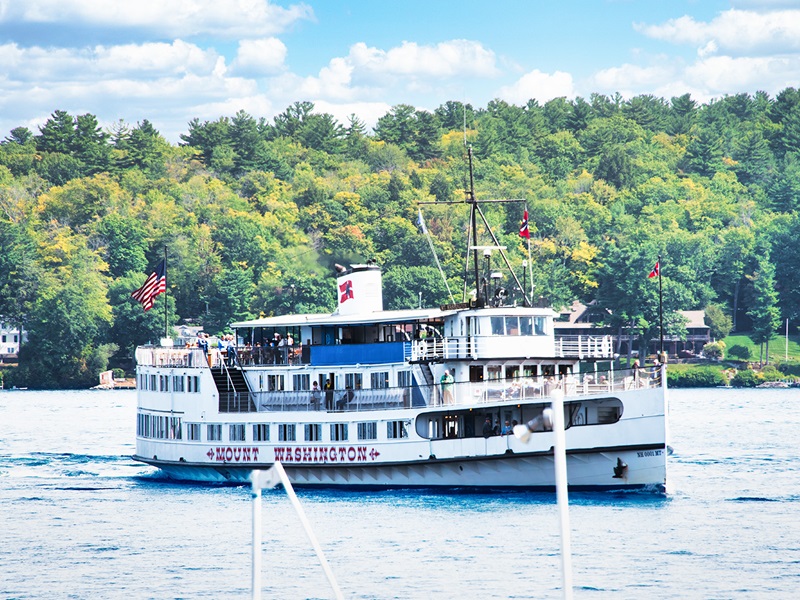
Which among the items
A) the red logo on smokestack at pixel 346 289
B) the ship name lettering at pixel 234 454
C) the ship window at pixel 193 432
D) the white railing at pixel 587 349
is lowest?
the ship name lettering at pixel 234 454

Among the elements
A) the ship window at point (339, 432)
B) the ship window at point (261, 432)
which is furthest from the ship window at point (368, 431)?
the ship window at point (261, 432)

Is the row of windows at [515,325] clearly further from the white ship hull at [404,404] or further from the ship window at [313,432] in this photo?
the ship window at [313,432]

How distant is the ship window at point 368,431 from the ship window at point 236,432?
16.4 ft

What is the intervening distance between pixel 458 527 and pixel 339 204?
495 ft

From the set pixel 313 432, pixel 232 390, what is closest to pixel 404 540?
pixel 313 432

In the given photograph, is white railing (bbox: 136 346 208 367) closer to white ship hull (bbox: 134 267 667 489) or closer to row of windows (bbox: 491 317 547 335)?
white ship hull (bbox: 134 267 667 489)

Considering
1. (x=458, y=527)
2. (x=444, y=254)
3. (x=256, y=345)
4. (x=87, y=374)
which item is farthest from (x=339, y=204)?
(x=458, y=527)

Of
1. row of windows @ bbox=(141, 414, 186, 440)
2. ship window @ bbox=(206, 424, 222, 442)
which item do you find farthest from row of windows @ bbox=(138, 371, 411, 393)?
ship window @ bbox=(206, 424, 222, 442)

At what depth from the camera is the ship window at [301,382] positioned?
58.2m

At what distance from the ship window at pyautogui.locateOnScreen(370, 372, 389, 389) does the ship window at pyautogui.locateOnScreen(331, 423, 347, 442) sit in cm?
203

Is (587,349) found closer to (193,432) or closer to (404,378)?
(404,378)

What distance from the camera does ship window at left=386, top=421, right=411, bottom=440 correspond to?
5459cm

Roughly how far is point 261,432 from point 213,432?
2.32 metres

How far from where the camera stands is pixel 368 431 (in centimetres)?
5541
